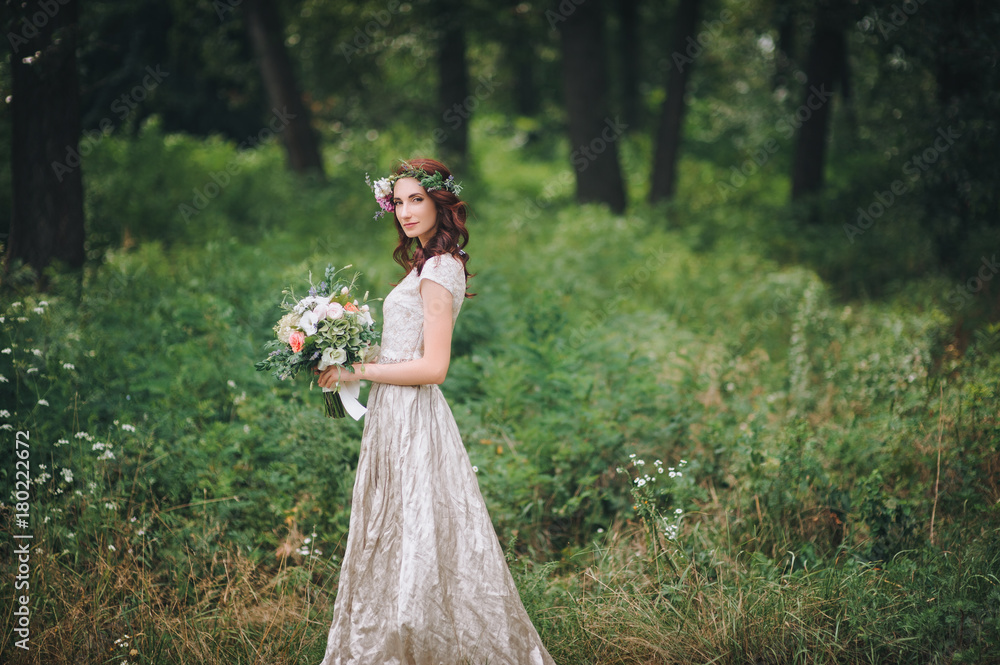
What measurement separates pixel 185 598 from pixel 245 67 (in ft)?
49.8

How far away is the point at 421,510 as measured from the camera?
2840 millimetres

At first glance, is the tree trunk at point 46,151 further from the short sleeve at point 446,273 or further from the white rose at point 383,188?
the short sleeve at point 446,273

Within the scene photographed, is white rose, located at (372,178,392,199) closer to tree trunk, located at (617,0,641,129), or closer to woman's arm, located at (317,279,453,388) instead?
woman's arm, located at (317,279,453,388)

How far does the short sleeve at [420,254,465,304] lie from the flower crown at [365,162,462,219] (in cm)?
30

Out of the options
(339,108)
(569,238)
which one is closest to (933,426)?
(569,238)

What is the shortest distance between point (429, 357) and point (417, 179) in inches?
29.0

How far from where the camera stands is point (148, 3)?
17078 millimetres

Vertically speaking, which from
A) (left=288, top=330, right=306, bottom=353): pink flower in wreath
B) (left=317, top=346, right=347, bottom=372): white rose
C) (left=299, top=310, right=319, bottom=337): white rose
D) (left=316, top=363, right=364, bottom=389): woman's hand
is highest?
(left=299, top=310, right=319, bottom=337): white rose
